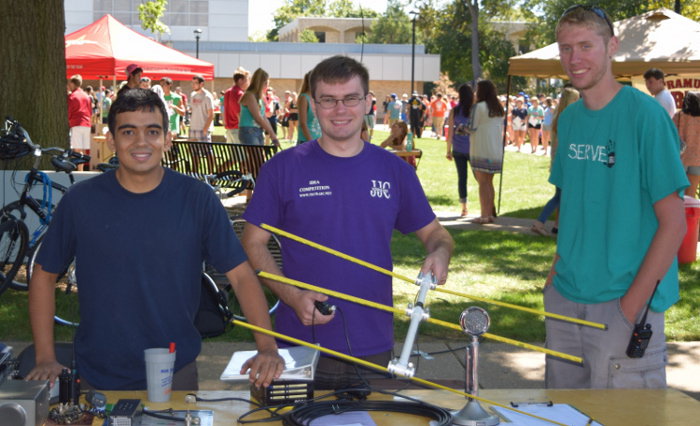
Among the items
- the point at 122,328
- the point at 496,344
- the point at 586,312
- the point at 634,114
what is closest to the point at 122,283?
the point at 122,328

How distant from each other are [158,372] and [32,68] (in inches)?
284

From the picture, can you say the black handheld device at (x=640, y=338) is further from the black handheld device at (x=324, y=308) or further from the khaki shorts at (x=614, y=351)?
the black handheld device at (x=324, y=308)

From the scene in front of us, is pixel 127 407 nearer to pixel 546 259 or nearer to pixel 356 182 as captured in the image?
pixel 356 182

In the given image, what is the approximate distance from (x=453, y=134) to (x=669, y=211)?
33.4 feet

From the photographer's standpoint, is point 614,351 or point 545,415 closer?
point 545,415

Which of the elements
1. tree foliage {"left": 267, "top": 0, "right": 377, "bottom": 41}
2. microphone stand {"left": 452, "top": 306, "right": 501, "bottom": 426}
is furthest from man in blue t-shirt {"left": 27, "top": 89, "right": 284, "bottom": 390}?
tree foliage {"left": 267, "top": 0, "right": 377, "bottom": 41}

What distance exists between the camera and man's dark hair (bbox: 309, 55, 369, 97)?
11.8 feet

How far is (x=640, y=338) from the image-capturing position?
358 cm

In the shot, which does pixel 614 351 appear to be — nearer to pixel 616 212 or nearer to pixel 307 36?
pixel 616 212

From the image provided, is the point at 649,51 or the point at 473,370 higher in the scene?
the point at 649,51

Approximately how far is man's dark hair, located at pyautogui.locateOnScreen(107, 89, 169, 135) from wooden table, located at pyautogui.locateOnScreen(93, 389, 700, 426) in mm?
1048

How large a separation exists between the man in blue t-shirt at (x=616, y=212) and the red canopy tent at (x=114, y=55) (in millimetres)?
15537

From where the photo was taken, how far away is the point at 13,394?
2730 mm

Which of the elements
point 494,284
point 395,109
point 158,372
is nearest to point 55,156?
point 494,284
